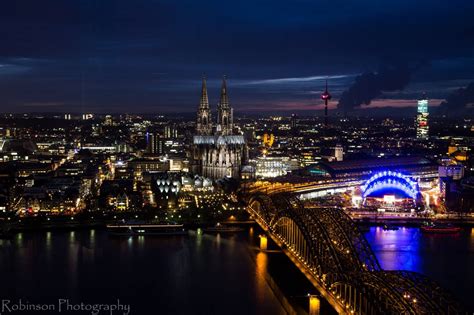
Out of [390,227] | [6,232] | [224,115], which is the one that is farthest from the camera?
[224,115]

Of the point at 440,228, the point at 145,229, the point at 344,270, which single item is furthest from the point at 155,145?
the point at 344,270

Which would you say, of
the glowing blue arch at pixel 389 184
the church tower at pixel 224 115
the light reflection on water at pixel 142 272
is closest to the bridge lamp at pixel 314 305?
the light reflection on water at pixel 142 272

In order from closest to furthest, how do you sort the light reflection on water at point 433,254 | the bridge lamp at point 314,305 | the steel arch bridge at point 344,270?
the steel arch bridge at point 344,270, the bridge lamp at point 314,305, the light reflection on water at point 433,254

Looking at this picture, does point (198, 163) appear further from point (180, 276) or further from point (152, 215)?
point (180, 276)

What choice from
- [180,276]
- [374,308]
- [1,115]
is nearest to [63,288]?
[180,276]

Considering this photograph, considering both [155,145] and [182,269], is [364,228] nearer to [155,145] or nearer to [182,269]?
[182,269]

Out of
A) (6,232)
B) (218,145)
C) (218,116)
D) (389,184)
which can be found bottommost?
(6,232)

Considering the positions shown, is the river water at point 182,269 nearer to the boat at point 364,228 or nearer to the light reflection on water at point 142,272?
the light reflection on water at point 142,272
